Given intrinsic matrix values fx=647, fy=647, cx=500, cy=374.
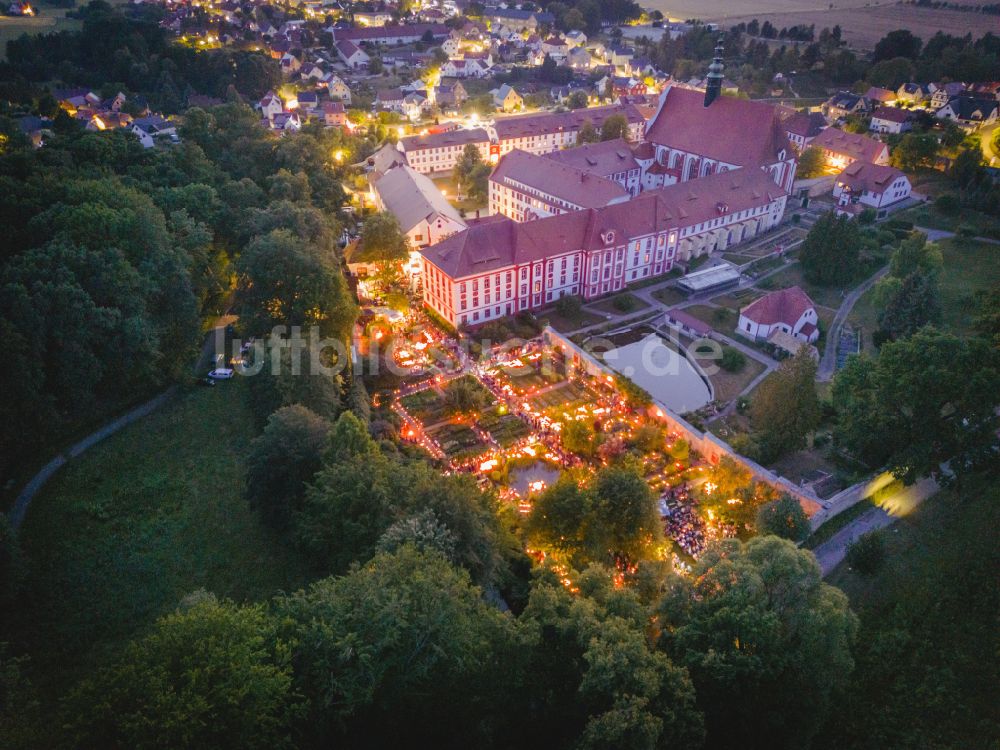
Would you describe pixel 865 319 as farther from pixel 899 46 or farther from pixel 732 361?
pixel 899 46

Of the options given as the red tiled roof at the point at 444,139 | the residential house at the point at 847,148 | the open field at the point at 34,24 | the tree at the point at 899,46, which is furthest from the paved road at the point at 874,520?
the open field at the point at 34,24

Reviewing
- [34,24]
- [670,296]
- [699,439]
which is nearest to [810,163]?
[670,296]

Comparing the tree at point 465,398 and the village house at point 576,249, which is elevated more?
the village house at point 576,249

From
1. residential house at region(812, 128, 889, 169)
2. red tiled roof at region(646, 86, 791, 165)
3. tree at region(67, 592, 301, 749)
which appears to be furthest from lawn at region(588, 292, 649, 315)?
residential house at region(812, 128, 889, 169)

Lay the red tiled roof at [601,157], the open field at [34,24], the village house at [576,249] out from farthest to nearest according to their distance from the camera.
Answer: the open field at [34,24], the red tiled roof at [601,157], the village house at [576,249]

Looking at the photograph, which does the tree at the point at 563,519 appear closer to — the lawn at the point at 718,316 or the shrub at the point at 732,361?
the shrub at the point at 732,361

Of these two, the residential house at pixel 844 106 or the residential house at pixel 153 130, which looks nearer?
the residential house at pixel 153 130
